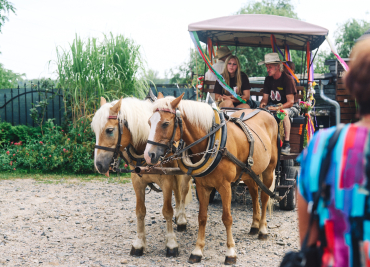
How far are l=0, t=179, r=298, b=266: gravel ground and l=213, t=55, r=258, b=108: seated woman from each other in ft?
5.60

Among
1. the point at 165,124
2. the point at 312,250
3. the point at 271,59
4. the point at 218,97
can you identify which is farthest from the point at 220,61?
the point at 312,250

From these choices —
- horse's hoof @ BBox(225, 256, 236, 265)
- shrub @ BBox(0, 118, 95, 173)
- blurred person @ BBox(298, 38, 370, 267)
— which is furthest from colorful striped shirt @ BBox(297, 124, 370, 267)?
shrub @ BBox(0, 118, 95, 173)

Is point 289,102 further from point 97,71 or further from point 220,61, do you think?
point 97,71

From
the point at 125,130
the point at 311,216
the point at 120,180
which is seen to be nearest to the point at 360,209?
the point at 311,216

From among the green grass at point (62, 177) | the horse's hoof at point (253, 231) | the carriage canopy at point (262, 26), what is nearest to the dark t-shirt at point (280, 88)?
the carriage canopy at point (262, 26)

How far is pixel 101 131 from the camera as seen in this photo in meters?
3.20

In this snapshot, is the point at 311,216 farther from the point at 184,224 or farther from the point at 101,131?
the point at 184,224

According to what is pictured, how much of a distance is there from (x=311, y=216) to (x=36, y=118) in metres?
8.75

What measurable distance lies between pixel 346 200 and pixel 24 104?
9.68 m

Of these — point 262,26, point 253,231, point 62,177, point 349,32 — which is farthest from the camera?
point 349,32

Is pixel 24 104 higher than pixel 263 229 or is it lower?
higher

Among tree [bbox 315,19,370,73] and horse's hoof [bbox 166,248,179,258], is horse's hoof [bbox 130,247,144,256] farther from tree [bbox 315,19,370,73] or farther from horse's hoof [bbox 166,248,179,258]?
tree [bbox 315,19,370,73]

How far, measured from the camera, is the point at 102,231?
4.32 meters

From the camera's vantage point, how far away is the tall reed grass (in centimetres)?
773
